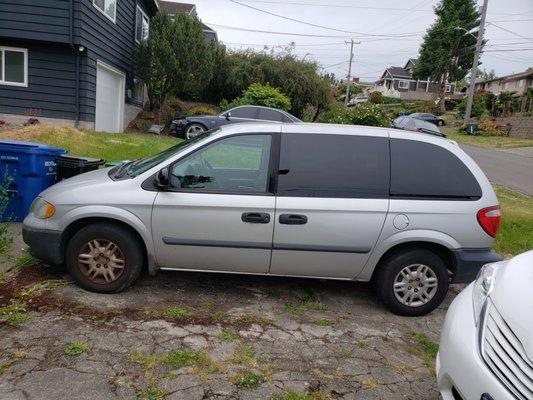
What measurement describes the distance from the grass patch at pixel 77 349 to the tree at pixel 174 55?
50.2 ft

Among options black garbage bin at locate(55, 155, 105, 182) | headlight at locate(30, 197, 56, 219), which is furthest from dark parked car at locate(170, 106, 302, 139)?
headlight at locate(30, 197, 56, 219)

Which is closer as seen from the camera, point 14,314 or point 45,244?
point 14,314

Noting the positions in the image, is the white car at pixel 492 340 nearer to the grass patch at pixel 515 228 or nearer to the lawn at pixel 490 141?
the grass patch at pixel 515 228

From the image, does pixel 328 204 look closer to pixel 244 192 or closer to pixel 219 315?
pixel 244 192

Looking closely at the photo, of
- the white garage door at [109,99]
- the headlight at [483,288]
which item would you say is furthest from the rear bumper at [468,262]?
the white garage door at [109,99]

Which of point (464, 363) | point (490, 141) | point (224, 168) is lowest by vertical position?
point (464, 363)

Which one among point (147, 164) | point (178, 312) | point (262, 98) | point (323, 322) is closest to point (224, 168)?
point (147, 164)

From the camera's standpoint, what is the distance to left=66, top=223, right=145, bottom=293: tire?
4.11 m

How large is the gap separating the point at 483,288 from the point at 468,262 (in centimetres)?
151

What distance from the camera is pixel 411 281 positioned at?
167 inches

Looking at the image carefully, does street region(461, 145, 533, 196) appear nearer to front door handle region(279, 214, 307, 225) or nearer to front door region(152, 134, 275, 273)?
front door handle region(279, 214, 307, 225)

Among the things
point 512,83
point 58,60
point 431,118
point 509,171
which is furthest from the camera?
point 512,83

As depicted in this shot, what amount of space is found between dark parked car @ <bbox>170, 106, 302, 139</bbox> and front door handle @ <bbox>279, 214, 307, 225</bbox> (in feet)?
35.7

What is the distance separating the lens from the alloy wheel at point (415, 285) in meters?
4.22
